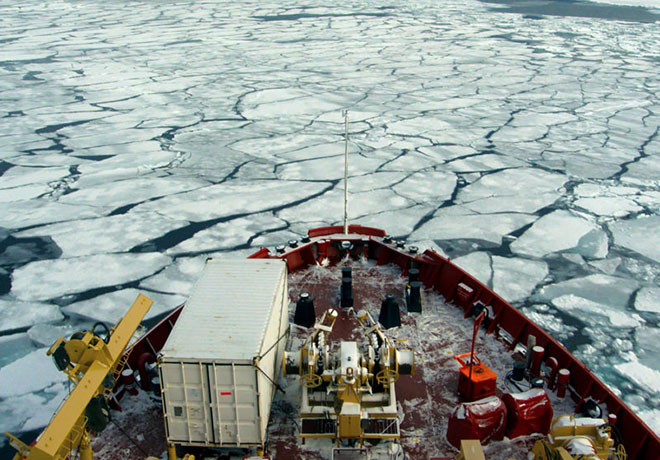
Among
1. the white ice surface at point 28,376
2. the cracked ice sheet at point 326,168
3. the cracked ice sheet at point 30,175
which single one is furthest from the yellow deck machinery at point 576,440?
the cracked ice sheet at point 30,175

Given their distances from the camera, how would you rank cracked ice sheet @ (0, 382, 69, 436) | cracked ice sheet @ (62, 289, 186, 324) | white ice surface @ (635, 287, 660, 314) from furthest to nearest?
white ice surface @ (635, 287, 660, 314) → cracked ice sheet @ (62, 289, 186, 324) → cracked ice sheet @ (0, 382, 69, 436)

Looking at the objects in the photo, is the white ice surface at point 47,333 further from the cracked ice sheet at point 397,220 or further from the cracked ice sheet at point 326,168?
the cracked ice sheet at point 326,168

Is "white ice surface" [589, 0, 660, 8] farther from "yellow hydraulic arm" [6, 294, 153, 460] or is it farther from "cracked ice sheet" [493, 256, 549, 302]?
"yellow hydraulic arm" [6, 294, 153, 460]

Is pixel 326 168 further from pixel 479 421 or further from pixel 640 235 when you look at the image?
pixel 479 421

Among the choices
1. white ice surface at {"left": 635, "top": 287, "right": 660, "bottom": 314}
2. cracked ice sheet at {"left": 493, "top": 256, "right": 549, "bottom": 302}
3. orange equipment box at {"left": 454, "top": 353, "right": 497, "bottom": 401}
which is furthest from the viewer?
cracked ice sheet at {"left": 493, "top": 256, "right": 549, "bottom": 302}

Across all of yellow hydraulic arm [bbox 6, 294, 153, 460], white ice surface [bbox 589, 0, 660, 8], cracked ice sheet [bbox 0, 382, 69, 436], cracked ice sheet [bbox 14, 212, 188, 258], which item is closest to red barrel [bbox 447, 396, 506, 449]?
yellow hydraulic arm [bbox 6, 294, 153, 460]
